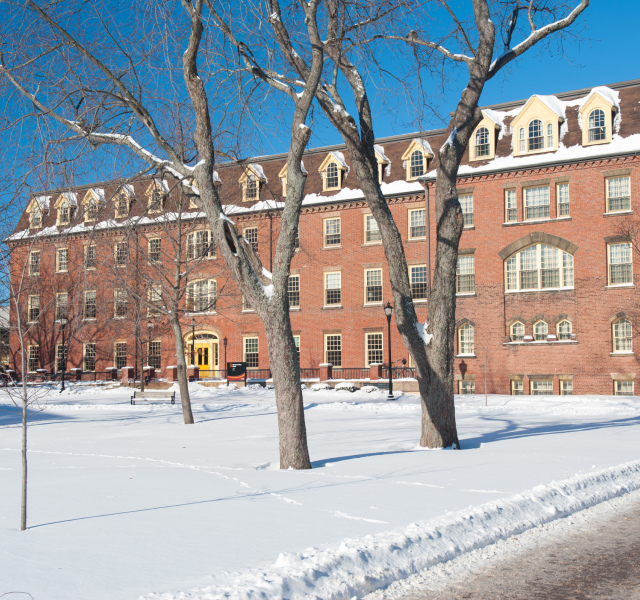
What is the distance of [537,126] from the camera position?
34062 mm

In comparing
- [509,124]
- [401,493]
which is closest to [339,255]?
[509,124]

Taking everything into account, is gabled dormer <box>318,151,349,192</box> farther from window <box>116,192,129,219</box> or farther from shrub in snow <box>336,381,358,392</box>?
window <box>116,192,129,219</box>

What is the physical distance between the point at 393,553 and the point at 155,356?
39645 mm

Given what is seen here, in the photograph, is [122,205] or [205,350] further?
[205,350]

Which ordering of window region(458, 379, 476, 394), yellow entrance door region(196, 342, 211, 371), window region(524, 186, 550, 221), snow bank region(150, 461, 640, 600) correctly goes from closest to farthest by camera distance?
snow bank region(150, 461, 640, 600), window region(524, 186, 550, 221), window region(458, 379, 476, 394), yellow entrance door region(196, 342, 211, 371)

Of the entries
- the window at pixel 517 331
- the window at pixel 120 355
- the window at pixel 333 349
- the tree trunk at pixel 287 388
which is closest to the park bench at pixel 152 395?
the window at pixel 333 349

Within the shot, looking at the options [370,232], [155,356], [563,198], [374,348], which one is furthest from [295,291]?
[563,198]

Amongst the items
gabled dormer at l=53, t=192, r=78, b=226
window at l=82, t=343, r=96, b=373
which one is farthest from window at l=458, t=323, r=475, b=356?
window at l=82, t=343, r=96, b=373

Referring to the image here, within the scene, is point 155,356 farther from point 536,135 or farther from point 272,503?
point 272,503

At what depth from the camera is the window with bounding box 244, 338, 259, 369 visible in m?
41.0

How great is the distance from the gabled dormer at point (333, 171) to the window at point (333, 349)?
857 cm

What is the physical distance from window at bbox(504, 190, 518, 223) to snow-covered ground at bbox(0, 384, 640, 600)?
1832 cm

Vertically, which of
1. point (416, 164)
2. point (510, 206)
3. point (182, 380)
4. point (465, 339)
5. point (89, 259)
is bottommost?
point (182, 380)

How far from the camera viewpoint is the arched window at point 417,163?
123 ft
